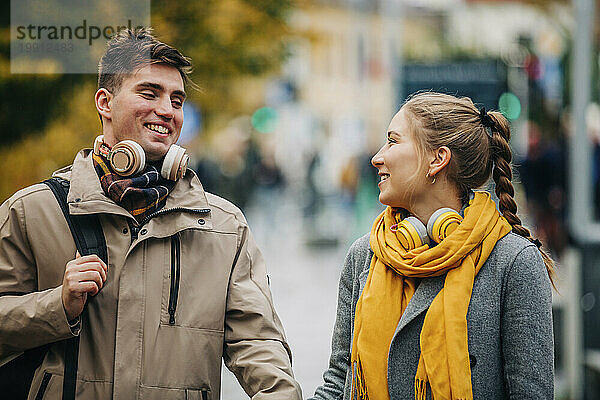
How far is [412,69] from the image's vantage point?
358 inches

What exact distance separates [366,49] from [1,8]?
16.1 m

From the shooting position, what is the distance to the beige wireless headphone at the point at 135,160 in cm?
274

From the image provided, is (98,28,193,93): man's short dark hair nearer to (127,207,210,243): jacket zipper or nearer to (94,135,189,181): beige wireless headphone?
(94,135,189,181): beige wireless headphone

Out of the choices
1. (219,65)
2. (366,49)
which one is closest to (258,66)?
(219,65)

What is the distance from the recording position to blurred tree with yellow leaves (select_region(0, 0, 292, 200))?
4332 mm

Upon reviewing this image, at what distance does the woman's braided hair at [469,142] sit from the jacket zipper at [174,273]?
0.78 m

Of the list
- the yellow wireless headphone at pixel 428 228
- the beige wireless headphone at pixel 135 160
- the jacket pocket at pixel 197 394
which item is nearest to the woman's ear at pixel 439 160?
the yellow wireless headphone at pixel 428 228

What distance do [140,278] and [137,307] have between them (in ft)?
0.27

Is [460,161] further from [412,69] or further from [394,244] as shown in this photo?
[412,69]

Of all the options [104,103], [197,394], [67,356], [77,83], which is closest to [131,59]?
[104,103]

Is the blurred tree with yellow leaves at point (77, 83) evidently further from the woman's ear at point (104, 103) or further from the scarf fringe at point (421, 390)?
the scarf fringe at point (421, 390)

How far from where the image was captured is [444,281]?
2.78 metres

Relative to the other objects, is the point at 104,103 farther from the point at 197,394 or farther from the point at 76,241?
the point at 197,394

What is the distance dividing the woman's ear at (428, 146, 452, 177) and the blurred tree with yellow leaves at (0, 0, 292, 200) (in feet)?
3.60
